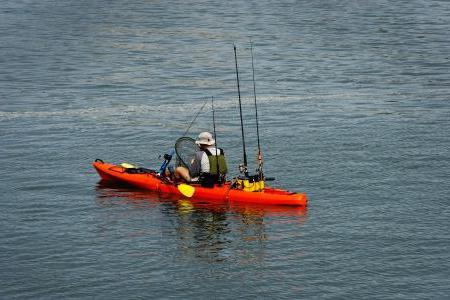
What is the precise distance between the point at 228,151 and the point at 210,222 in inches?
363

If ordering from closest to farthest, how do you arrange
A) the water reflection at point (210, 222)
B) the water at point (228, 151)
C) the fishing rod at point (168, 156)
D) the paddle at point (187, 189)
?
the water at point (228, 151), the water reflection at point (210, 222), the paddle at point (187, 189), the fishing rod at point (168, 156)

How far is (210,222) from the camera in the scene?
3088 centimetres

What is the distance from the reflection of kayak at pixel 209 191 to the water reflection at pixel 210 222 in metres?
0.19

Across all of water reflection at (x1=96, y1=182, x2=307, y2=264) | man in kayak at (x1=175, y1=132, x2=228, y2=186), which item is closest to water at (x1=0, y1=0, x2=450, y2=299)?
water reflection at (x1=96, y1=182, x2=307, y2=264)

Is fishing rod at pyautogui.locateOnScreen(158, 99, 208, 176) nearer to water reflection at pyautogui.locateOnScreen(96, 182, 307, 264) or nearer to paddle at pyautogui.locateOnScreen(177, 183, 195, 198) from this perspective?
water reflection at pyautogui.locateOnScreen(96, 182, 307, 264)

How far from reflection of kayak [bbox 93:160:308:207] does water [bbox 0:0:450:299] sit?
0.38 meters

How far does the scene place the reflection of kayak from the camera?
3156 cm

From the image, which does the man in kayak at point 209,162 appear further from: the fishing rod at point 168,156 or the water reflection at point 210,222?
the fishing rod at point 168,156

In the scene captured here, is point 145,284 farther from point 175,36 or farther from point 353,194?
point 175,36

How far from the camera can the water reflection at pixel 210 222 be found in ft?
93.5

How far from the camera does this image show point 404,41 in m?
67.4

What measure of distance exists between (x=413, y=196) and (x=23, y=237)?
12.8 metres

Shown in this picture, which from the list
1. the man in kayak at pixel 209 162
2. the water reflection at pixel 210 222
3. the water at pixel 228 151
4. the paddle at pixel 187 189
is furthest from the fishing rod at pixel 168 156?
the paddle at pixel 187 189

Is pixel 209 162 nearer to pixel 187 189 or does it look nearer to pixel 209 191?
pixel 209 191
